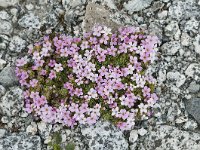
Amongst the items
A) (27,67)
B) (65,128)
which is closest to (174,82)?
(65,128)

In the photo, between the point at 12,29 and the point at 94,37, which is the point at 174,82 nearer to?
the point at 94,37

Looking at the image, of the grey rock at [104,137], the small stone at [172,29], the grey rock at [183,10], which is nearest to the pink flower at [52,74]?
the grey rock at [104,137]

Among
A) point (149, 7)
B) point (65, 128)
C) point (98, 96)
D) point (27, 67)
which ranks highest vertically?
point (149, 7)

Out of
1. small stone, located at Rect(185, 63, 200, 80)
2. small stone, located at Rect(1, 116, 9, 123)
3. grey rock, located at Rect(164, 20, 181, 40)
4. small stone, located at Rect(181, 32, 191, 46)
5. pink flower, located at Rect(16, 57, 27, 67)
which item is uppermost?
grey rock, located at Rect(164, 20, 181, 40)

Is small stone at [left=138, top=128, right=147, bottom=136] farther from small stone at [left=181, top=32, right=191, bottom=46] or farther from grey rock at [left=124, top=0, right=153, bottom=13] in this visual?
grey rock at [left=124, top=0, right=153, bottom=13]

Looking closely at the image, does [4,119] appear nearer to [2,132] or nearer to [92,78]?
[2,132]

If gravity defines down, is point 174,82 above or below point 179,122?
above

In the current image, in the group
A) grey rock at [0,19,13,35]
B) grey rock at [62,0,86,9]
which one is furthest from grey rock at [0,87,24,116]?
grey rock at [62,0,86,9]
